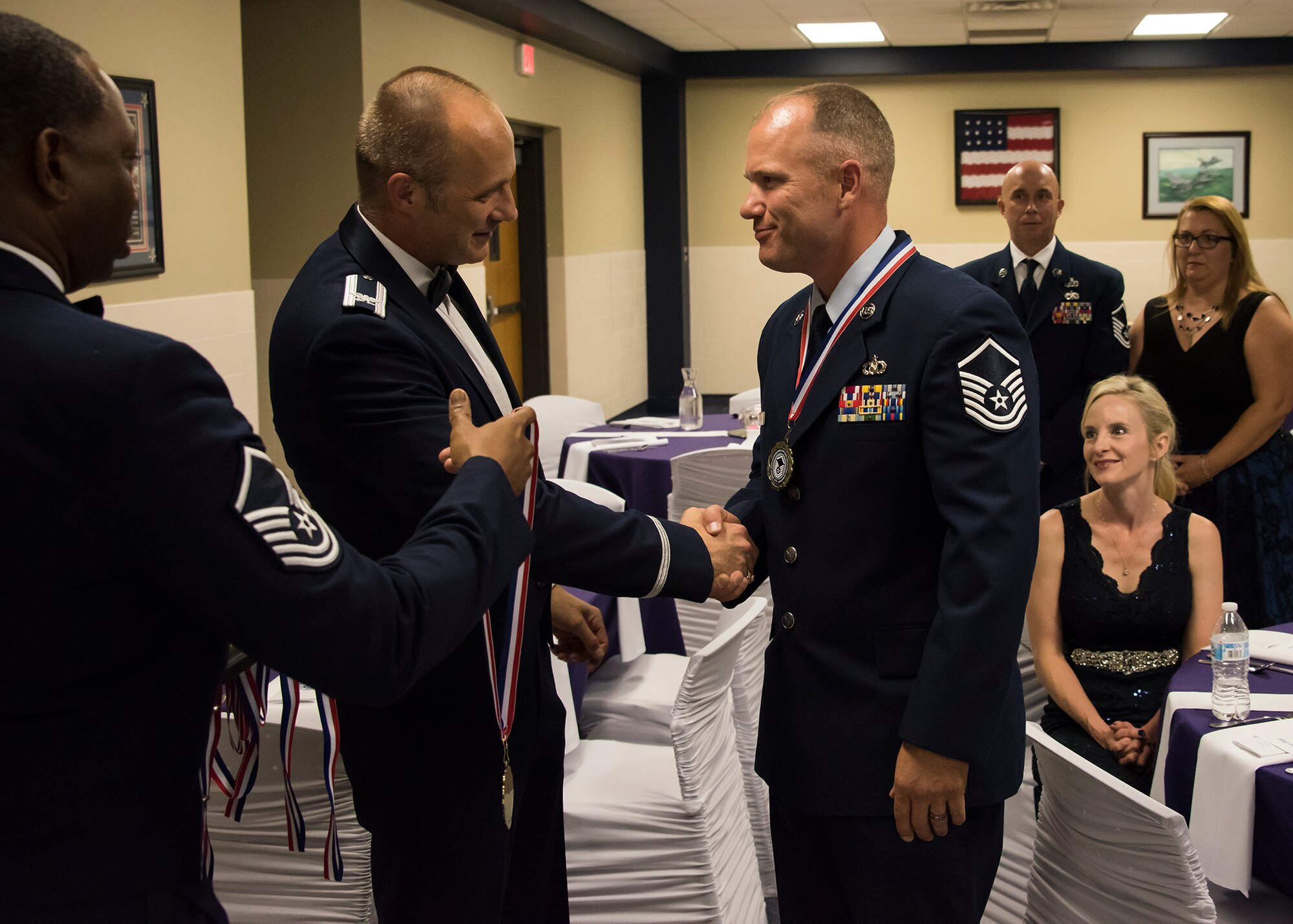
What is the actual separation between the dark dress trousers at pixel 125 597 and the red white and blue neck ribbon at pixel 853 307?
864mm

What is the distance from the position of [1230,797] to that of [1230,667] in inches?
12.9

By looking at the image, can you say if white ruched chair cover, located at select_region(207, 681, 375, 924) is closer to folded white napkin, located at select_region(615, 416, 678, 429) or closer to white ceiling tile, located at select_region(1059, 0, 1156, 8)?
folded white napkin, located at select_region(615, 416, 678, 429)

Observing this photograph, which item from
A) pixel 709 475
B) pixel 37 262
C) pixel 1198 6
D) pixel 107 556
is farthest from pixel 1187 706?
pixel 1198 6

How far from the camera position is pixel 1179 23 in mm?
10211

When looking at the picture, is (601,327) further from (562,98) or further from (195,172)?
(195,172)

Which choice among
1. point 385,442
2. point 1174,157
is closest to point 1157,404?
point 385,442

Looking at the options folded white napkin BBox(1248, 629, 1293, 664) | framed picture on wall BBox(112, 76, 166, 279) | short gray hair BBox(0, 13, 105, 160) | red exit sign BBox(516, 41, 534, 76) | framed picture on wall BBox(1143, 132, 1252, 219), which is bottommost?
folded white napkin BBox(1248, 629, 1293, 664)

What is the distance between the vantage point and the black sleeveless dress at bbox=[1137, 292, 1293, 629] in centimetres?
385

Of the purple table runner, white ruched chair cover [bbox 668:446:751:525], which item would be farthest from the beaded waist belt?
white ruched chair cover [bbox 668:446:751:525]

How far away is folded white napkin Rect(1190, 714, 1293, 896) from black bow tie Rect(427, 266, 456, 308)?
156 cm

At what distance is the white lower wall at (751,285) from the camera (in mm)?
11688

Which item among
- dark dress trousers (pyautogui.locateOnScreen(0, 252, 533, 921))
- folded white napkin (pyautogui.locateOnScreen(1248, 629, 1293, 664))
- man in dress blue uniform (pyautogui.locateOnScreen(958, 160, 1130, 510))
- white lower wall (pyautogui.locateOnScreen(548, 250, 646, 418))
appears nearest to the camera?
dark dress trousers (pyautogui.locateOnScreen(0, 252, 533, 921))

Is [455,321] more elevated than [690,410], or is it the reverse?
[455,321]

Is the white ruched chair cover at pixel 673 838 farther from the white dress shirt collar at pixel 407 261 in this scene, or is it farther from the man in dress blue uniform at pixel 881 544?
the white dress shirt collar at pixel 407 261
